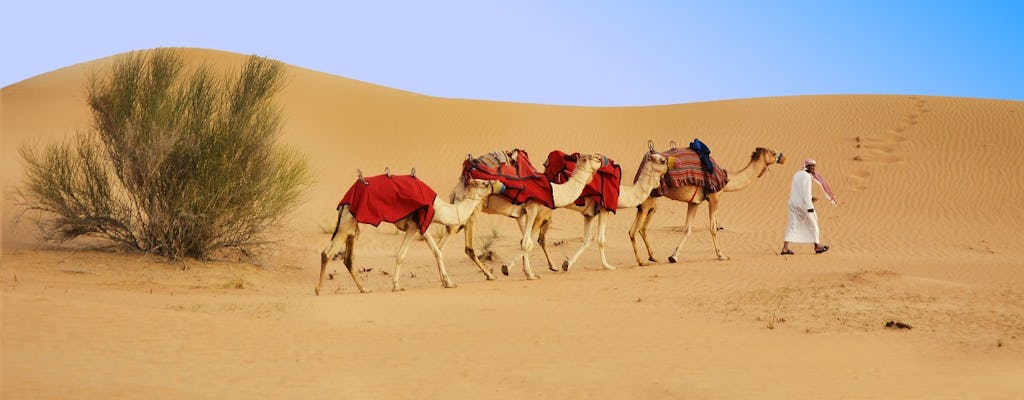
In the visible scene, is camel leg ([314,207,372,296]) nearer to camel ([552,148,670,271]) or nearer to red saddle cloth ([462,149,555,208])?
red saddle cloth ([462,149,555,208])

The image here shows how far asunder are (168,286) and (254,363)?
7.16 m

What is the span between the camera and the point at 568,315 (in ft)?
36.0

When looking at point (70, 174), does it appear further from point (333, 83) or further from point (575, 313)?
point (333, 83)

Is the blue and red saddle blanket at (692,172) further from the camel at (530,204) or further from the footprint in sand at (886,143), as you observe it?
the footprint in sand at (886,143)

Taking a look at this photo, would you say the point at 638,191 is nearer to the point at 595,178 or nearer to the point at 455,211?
the point at 595,178

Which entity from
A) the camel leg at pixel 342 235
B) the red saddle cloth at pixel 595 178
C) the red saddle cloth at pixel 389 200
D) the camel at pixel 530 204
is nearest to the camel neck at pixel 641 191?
the red saddle cloth at pixel 595 178

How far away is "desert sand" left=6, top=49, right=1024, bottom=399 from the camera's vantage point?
764cm

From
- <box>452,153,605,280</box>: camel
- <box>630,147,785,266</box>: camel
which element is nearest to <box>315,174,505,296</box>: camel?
<box>452,153,605,280</box>: camel

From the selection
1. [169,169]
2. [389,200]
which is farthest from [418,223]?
[169,169]

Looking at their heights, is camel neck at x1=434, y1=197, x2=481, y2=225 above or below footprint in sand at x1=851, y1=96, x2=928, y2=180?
below

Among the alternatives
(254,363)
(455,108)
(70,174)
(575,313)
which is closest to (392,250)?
(70,174)

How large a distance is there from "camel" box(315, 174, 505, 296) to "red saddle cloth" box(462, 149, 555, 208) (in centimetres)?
23

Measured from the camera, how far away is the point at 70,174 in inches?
661

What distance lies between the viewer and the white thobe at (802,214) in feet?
54.9
